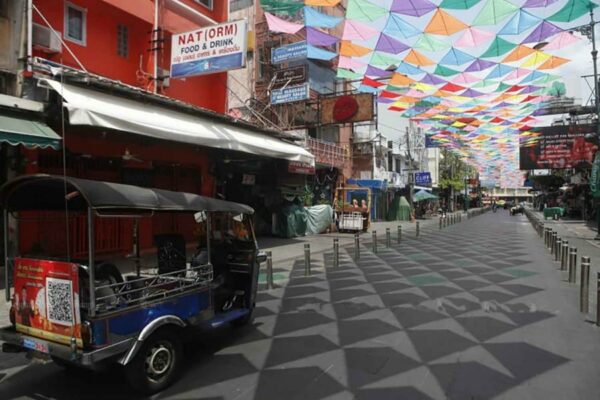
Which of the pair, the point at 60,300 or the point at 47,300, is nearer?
the point at 60,300

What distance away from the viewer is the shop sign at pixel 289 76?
69.5 feet

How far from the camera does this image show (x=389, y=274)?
11.3m

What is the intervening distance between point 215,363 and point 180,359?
22.8 inches

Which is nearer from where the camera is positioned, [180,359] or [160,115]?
[180,359]

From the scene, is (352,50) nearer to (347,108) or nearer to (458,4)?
(458,4)

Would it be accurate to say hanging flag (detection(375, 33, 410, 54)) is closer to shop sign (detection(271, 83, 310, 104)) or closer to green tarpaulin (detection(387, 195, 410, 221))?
shop sign (detection(271, 83, 310, 104))

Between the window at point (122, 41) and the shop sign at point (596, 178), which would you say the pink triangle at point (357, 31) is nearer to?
the window at point (122, 41)

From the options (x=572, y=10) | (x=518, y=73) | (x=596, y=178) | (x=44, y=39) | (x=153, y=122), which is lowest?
(x=596, y=178)

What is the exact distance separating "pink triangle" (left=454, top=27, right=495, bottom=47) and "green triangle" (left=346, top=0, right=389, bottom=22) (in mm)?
2784

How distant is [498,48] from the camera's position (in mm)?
14266

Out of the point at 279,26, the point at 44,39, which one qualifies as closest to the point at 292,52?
the point at 279,26

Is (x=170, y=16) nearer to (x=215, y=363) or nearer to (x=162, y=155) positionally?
(x=162, y=155)

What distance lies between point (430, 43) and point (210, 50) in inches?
281

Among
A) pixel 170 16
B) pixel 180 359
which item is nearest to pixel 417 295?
pixel 180 359
